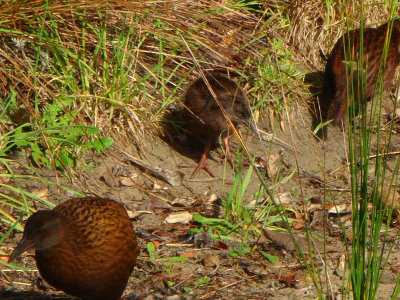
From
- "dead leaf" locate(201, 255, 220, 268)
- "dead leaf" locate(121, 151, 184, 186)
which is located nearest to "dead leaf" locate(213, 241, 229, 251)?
"dead leaf" locate(201, 255, 220, 268)

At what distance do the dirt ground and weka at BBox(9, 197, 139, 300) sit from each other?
1.39 ft

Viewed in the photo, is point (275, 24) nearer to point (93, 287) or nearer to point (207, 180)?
point (207, 180)

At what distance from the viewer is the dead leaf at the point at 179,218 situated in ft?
16.3

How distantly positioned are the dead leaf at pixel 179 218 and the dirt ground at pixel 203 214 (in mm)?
36

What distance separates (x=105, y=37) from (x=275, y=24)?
7.32 ft

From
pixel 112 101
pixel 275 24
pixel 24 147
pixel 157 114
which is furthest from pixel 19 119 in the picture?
pixel 275 24

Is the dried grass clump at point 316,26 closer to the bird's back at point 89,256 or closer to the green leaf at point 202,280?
the green leaf at point 202,280

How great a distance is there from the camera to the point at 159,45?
6.25m

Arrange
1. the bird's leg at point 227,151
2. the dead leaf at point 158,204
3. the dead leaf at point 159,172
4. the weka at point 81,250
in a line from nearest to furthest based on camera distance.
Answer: the weka at point 81,250 < the dead leaf at point 158,204 < the dead leaf at point 159,172 < the bird's leg at point 227,151

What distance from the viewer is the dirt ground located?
396 cm

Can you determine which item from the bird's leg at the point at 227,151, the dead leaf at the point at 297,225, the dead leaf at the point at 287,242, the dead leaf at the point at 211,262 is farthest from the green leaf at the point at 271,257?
the bird's leg at the point at 227,151

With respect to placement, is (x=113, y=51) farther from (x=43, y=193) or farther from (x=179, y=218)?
(x=179, y=218)

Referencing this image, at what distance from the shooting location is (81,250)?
3.42 m

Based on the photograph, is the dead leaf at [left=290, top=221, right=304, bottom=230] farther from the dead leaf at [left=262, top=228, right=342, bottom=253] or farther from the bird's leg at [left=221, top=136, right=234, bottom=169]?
the bird's leg at [left=221, top=136, right=234, bottom=169]
